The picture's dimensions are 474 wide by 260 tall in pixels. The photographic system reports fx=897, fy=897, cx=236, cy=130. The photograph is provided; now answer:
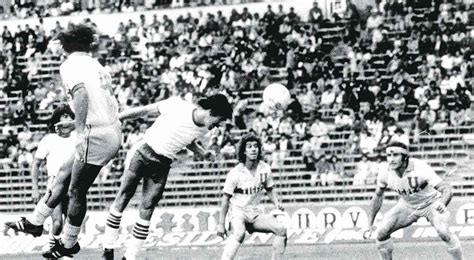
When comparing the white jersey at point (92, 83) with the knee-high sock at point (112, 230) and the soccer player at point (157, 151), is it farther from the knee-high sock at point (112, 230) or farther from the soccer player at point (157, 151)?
the knee-high sock at point (112, 230)

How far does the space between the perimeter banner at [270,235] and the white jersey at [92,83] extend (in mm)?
12164

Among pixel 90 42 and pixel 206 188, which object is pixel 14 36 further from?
pixel 90 42

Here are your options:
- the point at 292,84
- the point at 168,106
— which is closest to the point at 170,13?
the point at 292,84

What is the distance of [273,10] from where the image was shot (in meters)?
33.2

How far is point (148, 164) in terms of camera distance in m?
11.4

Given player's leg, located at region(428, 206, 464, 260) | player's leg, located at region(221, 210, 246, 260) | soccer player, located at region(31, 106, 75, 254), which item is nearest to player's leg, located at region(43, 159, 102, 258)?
soccer player, located at region(31, 106, 75, 254)

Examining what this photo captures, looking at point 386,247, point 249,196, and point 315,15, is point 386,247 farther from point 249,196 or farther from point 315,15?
point 315,15

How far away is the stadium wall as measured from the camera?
32938mm

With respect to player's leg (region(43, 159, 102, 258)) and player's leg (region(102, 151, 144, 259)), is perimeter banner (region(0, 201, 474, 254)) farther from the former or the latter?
player's leg (region(43, 159, 102, 258))

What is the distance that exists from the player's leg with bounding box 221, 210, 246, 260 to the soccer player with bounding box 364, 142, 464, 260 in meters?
2.08

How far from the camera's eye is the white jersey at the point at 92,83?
31.9 feet

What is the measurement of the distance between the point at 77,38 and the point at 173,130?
207cm

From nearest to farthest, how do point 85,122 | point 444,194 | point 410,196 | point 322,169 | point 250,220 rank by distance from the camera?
1. point 85,122
2. point 444,194
3. point 410,196
4. point 250,220
5. point 322,169

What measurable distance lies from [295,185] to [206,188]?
255 cm
